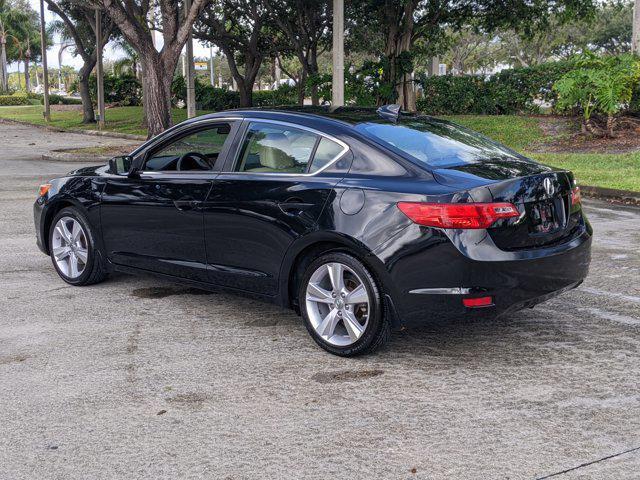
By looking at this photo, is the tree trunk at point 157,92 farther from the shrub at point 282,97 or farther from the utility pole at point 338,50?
the shrub at point 282,97

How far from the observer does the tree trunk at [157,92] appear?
20.8 m

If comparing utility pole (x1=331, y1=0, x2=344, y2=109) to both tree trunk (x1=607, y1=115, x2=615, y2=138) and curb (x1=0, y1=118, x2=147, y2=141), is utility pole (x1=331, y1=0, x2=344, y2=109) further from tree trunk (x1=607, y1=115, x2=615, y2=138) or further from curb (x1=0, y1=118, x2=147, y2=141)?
curb (x1=0, y1=118, x2=147, y2=141)

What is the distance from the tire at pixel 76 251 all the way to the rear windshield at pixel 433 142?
2689 millimetres

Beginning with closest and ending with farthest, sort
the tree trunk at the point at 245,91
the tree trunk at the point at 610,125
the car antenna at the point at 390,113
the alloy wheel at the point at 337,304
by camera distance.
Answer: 1. the alloy wheel at the point at 337,304
2. the car antenna at the point at 390,113
3. the tree trunk at the point at 610,125
4. the tree trunk at the point at 245,91

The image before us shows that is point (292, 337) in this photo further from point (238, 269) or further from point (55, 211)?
point (55, 211)

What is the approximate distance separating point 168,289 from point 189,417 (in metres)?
2.90

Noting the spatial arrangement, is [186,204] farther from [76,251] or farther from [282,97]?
[282,97]

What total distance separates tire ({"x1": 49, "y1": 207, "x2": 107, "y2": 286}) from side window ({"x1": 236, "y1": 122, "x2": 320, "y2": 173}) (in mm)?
1792

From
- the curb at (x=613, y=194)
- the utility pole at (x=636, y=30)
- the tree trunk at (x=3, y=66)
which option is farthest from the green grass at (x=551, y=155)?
the tree trunk at (x=3, y=66)

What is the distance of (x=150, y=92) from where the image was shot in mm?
21094

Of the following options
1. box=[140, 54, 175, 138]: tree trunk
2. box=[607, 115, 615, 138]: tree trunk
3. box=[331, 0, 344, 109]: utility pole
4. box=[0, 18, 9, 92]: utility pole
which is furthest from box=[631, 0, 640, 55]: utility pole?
box=[0, 18, 9, 92]: utility pole

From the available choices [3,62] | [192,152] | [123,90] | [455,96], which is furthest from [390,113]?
[3,62]

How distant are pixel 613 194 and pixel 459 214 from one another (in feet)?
30.4

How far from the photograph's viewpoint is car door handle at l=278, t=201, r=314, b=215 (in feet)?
17.2
